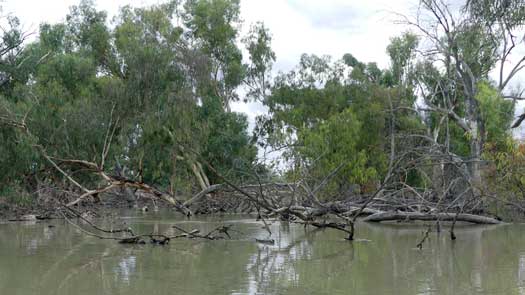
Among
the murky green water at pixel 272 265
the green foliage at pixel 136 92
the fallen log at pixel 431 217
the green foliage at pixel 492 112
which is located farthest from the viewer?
the green foliage at pixel 492 112

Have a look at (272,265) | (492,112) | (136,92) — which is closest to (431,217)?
(272,265)

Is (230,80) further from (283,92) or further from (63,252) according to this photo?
(63,252)

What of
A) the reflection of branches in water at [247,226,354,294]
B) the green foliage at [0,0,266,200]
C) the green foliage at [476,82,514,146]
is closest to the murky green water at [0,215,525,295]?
the reflection of branches in water at [247,226,354,294]

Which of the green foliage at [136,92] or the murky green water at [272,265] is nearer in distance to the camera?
the murky green water at [272,265]

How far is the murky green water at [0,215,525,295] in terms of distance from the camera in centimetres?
781

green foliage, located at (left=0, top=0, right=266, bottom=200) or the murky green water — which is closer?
the murky green water

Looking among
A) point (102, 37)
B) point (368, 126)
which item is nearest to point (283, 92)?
point (368, 126)

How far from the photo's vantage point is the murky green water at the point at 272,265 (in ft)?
25.6

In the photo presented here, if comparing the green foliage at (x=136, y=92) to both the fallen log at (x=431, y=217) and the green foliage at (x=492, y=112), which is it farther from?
the green foliage at (x=492, y=112)

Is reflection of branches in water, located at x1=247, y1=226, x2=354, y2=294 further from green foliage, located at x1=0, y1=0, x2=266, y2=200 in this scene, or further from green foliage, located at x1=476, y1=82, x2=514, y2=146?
green foliage, located at x1=476, y1=82, x2=514, y2=146

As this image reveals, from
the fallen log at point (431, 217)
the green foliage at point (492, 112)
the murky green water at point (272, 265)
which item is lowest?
the murky green water at point (272, 265)

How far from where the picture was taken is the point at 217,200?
23.9 meters

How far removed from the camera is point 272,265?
9781mm

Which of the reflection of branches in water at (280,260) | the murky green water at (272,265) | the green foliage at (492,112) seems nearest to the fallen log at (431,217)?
the murky green water at (272,265)
